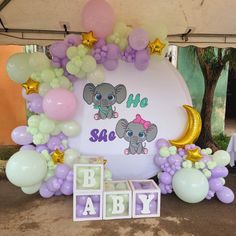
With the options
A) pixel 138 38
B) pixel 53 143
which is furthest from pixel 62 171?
pixel 138 38

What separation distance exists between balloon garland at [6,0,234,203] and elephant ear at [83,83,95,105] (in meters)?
0.12

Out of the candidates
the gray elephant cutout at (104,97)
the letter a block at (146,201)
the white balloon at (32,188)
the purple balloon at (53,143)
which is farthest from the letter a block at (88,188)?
the gray elephant cutout at (104,97)

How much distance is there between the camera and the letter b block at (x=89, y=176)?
262cm

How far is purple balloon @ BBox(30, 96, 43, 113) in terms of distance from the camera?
9.57 ft

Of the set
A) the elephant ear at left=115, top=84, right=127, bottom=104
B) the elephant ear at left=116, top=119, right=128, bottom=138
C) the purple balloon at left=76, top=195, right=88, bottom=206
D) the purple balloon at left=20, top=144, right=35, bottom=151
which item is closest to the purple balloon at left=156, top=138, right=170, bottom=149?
the elephant ear at left=116, top=119, right=128, bottom=138

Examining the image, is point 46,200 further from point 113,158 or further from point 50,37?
point 50,37

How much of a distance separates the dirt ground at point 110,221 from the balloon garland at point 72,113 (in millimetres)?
127

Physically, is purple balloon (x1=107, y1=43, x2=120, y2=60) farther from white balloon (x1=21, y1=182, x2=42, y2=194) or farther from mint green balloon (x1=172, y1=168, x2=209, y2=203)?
white balloon (x1=21, y1=182, x2=42, y2=194)

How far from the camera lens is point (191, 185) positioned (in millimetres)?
2799

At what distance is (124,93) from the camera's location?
3162 mm

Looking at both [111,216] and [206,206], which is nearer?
[111,216]

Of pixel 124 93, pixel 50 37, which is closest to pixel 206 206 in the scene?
pixel 124 93

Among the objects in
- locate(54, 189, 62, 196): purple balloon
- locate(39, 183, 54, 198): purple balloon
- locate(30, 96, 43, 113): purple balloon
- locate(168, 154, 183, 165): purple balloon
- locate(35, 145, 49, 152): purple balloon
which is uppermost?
locate(30, 96, 43, 113): purple balloon

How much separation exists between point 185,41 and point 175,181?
1.96m
